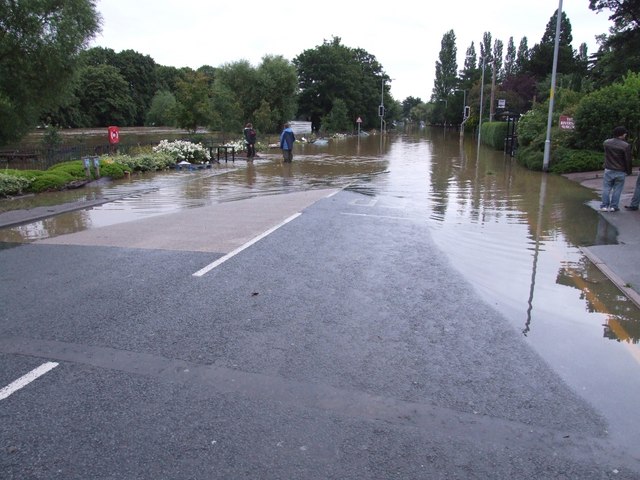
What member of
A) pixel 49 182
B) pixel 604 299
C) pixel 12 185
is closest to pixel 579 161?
pixel 604 299

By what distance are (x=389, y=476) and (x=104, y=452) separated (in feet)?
5.39

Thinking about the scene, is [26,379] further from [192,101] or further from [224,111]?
[224,111]

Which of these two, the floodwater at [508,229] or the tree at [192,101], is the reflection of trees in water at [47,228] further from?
the tree at [192,101]

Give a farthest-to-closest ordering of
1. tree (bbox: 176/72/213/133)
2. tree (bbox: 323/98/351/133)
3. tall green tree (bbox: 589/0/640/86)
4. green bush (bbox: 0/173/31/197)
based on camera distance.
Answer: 1. tree (bbox: 323/98/351/133)
2. tall green tree (bbox: 589/0/640/86)
3. tree (bbox: 176/72/213/133)
4. green bush (bbox: 0/173/31/197)

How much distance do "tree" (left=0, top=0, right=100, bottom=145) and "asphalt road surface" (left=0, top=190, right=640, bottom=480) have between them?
57.7 feet

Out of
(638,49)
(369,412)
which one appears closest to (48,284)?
(369,412)

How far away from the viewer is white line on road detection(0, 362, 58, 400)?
3.79 m

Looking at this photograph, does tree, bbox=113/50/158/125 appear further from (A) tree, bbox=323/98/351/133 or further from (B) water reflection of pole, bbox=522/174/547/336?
(B) water reflection of pole, bbox=522/174/547/336

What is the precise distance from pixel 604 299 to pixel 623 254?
7.18 ft

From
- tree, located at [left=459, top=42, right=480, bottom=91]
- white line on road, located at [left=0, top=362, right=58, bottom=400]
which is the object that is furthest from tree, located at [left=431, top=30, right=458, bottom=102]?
white line on road, located at [left=0, top=362, right=58, bottom=400]

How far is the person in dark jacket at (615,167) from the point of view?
1120 centimetres

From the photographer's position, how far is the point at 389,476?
2975 millimetres

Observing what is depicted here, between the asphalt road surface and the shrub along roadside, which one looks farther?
the shrub along roadside

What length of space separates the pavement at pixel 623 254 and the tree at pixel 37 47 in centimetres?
2042
